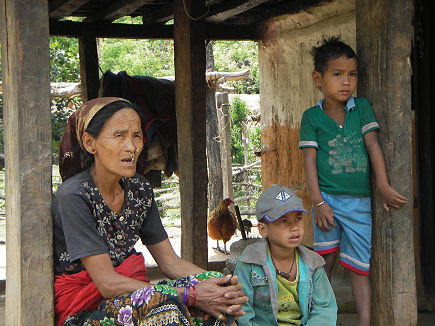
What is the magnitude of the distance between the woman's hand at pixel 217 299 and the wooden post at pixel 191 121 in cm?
191

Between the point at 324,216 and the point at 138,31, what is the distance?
327 centimetres

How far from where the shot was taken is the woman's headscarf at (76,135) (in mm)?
2773

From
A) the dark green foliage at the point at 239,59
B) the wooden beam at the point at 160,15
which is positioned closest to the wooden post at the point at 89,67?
the wooden beam at the point at 160,15

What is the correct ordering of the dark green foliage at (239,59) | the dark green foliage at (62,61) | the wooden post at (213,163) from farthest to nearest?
the dark green foliage at (239,59) < the dark green foliage at (62,61) < the wooden post at (213,163)

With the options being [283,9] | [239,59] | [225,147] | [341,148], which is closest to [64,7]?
[283,9]

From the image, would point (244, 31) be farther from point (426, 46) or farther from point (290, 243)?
point (290, 243)

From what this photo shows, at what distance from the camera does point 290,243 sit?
3039 mm

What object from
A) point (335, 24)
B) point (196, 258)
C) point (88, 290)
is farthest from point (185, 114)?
point (88, 290)

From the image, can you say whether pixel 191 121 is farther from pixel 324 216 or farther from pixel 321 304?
pixel 321 304

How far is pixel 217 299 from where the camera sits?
266cm

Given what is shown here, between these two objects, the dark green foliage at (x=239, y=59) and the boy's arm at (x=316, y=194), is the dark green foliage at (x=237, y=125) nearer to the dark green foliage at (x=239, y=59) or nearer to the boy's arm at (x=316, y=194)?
the dark green foliage at (x=239, y=59)

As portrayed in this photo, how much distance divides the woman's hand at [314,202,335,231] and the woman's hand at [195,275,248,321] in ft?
3.24

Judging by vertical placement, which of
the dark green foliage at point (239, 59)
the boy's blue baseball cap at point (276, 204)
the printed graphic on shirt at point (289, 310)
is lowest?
the printed graphic on shirt at point (289, 310)

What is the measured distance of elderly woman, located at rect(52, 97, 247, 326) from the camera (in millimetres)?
2549
